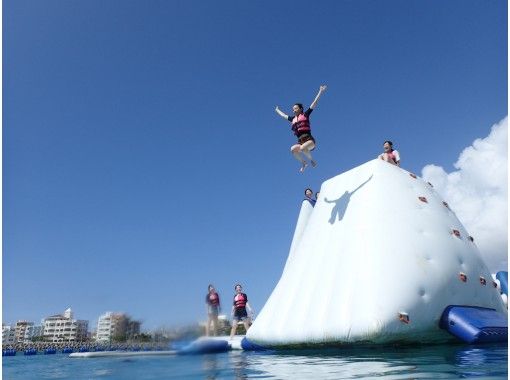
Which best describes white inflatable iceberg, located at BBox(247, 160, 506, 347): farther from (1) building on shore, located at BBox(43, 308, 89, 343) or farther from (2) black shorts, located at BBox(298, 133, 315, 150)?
(1) building on shore, located at BBox(43, 308, 89, 343)

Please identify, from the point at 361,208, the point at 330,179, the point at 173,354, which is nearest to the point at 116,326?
the point at 173,354

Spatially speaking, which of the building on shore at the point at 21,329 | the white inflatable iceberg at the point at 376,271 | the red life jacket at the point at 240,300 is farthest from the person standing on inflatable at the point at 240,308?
the building on shore at the point at 21,329

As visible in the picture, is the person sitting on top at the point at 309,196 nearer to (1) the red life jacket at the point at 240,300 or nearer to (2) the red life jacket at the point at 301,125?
(2) the red life jacket at the point at 301,125

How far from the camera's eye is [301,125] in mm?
8328

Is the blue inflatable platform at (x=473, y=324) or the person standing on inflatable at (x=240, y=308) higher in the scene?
the person standing on inflatable at (x=240, y=308)

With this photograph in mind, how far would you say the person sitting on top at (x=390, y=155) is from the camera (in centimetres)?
907

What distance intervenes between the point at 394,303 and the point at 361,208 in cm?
202

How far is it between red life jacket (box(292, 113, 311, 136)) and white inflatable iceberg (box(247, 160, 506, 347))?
139cm

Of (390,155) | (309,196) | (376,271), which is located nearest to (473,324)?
(376,271)

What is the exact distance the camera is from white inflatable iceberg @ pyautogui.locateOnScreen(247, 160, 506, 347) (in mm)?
6285

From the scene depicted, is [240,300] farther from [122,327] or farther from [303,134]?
[122,327]

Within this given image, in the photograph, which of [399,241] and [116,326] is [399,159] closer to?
[399,241]

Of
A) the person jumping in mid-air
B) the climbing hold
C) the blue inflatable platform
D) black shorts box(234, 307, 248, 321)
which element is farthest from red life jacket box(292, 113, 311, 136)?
black shorts box(234, 307, 248, 321)

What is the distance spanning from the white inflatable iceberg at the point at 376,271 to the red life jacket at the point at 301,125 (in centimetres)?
139
